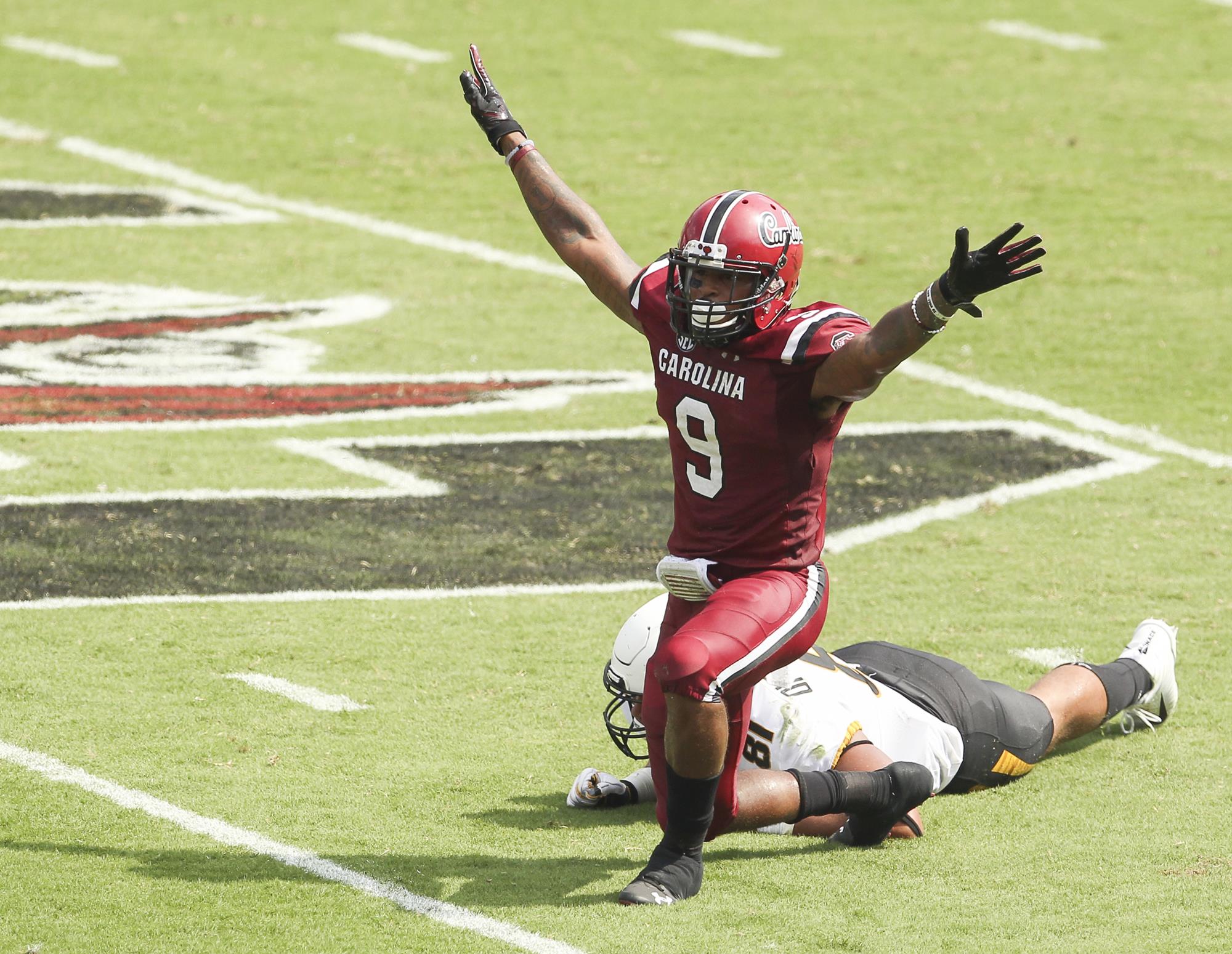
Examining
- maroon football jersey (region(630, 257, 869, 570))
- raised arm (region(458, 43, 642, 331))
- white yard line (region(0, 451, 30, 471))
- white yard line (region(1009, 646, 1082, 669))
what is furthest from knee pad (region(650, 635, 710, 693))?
white yard line (region(0, 451, 30, 471))

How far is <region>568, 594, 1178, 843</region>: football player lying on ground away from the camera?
5637 mm

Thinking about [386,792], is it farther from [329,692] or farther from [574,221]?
[574,221]

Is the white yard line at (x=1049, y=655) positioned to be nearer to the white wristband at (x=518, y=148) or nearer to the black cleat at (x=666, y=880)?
the black cleat at (x=666, y=880)

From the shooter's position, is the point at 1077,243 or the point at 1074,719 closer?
the point at 1074,719

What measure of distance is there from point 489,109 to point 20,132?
1211 centimetres

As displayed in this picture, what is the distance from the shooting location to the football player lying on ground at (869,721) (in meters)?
5.64

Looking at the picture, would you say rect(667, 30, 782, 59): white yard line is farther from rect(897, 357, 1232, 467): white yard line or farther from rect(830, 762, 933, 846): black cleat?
rect(830, 762, 933, 846): black cleat

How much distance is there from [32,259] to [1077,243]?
8143 millimetres

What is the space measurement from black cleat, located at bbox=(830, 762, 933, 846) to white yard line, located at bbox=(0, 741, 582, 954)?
1.13 meters

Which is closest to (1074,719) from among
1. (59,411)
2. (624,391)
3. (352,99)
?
(624,391)

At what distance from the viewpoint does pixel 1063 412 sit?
37.5ft

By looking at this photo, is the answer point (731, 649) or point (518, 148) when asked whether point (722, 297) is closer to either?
point (731, 649)

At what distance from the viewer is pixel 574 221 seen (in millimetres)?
6051

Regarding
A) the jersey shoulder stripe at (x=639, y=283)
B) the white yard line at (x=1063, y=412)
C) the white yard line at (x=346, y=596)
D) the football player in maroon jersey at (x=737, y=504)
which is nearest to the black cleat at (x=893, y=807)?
the football player in maroon jersey at (x=737, y=504)
